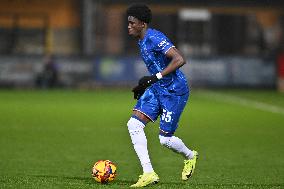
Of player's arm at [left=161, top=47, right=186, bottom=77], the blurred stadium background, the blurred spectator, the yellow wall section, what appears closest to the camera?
player's arm at [left=161, top=47, right=186, bottom=77]

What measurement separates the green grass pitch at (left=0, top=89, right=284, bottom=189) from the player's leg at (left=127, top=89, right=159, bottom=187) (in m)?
0.26

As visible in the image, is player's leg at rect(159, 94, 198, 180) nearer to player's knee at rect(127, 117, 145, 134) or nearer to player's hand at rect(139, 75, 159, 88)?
player's knee at rect(127, 117, 145, 134)

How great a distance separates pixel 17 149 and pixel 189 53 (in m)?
26.7

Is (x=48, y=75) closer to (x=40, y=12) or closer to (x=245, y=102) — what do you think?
(x=40, y=12)

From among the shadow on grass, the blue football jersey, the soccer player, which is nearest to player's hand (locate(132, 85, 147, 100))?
the soccer player

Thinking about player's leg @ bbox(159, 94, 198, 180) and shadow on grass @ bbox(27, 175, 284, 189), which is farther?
player's leg @ bbox(159, 94, 198, 180)

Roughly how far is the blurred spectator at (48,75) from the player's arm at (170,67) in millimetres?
25959

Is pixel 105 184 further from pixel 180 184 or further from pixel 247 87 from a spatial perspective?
pixel 247 87

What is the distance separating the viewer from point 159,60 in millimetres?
11297

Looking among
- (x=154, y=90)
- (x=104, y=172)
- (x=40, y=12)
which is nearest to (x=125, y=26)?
(x=40, y=12)

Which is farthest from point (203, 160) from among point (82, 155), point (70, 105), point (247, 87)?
point (247, 87)

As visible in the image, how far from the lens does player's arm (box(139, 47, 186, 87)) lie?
35.9 feet

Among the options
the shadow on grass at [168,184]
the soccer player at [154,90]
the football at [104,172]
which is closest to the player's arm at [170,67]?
the soccer player at [154,90]

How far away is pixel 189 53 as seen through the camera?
4181cm
